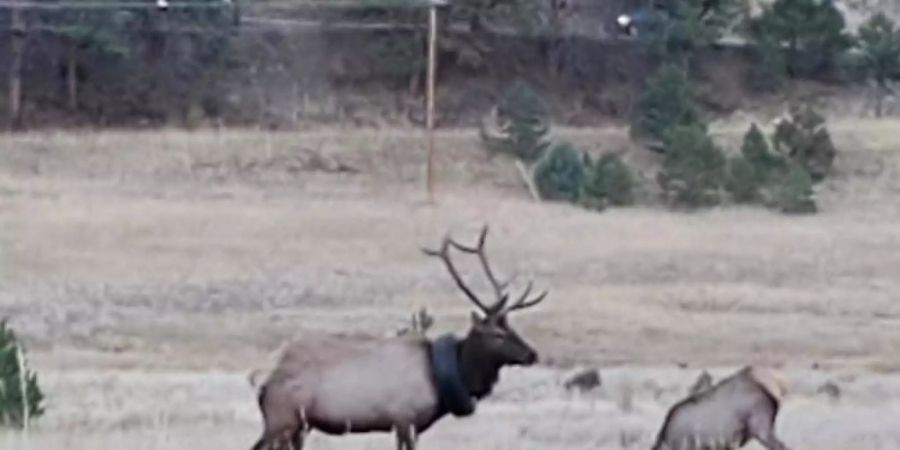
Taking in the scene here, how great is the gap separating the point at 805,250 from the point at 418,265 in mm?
1954

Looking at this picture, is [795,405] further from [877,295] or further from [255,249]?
[255,249]

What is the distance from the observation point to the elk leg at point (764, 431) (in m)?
7.51

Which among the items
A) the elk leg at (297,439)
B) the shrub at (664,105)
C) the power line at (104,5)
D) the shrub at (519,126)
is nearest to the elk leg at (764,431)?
the elk leg at (297,439)

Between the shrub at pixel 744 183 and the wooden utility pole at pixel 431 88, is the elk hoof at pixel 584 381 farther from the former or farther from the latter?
the wooden utility pole at pixel 431 88

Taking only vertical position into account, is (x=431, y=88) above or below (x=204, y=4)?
below

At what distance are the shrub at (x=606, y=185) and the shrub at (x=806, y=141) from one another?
0.83 metres

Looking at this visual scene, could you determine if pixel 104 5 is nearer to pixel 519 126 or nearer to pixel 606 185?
pixel 519 126

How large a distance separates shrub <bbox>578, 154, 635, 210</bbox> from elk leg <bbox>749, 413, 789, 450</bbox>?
585 cm

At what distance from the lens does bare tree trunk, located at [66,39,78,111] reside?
13.4m

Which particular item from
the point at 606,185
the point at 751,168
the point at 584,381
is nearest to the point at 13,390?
the point at 584,381

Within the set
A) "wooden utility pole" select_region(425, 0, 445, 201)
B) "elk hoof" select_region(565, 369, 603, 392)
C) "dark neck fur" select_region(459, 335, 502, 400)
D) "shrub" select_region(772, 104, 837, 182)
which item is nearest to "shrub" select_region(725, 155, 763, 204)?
"shrub" select_region(772, 104, 837, 182)

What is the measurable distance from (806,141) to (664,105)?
30.4 inches

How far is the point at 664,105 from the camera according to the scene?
45.8 feet

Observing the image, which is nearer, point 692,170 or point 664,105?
point 692,170
